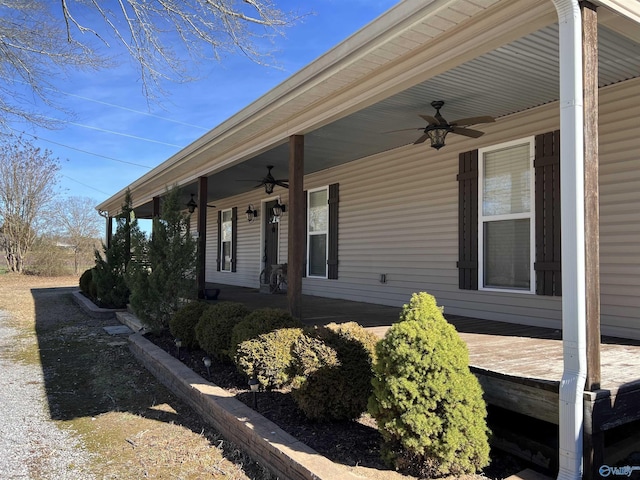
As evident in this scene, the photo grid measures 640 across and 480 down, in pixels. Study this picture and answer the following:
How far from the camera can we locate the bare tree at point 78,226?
2139 centimetres

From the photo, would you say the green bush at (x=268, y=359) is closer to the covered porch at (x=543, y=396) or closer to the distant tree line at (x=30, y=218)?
the covered porch at (x=543, y=396)

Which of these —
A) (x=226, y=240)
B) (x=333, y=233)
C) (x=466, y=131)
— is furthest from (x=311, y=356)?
(x=226, y=240)

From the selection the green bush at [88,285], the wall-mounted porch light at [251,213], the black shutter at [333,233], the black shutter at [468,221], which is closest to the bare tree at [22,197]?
the green bush at [88,285]

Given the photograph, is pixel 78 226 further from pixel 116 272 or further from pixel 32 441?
pixel 32 441

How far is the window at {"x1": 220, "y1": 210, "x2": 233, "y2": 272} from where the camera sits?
12.0m

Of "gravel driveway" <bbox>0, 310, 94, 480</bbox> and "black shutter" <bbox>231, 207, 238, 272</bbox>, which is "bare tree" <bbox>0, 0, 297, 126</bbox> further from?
"black shutter" <bbox>231, 207, 238, 272</bbox>

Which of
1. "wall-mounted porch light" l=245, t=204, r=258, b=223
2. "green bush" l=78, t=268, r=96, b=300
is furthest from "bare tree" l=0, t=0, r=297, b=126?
"green bush" l=78, t=268, r=96, b=300

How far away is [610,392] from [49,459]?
323cm

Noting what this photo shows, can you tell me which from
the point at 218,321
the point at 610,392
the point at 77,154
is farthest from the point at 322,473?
the point at 77,154

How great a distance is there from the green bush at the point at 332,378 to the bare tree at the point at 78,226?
63.9 ft

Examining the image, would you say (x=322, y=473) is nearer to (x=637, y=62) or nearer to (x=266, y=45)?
(x=637, y=62)

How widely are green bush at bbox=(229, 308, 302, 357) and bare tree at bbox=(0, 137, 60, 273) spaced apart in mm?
19188

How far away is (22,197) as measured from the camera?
19.3 m

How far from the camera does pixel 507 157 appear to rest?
5031 mm
